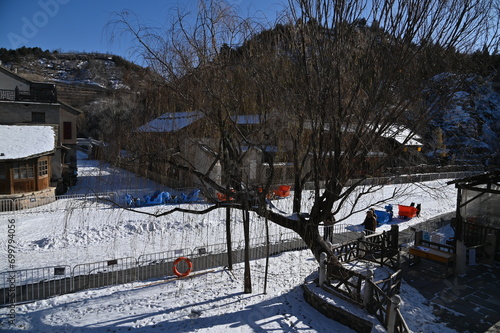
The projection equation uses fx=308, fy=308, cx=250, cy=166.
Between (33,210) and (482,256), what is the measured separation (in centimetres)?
1997

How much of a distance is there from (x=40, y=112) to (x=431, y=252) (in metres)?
26.1

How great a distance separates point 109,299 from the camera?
8258mm

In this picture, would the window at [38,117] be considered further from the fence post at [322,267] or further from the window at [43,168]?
the fence post at [322,267]

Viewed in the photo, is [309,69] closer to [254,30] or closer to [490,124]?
[254,30]

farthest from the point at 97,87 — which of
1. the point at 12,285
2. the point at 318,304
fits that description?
the point at 318,304

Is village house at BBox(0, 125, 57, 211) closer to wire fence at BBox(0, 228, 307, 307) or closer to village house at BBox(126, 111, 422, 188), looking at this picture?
wire fence at BBox(0, 228, 307, 307)

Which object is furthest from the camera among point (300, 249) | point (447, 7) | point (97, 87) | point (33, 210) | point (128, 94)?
point (97, 87)

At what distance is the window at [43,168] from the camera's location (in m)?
18.0

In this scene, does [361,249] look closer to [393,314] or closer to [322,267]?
[322,267]

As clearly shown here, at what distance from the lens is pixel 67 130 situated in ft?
90.3

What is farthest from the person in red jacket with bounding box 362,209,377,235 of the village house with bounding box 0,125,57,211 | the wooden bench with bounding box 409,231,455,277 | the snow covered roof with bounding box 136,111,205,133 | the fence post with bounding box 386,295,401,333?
the village house with bounding box 0,125,57,211

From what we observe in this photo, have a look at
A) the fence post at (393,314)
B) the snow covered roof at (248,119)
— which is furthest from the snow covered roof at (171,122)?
the fence post at (393,314)

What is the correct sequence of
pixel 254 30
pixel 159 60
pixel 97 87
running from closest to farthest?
1. pixel 159 60
2. pixel 254 30
3. pixel 97 87

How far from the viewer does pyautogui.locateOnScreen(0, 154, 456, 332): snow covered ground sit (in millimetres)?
7160
